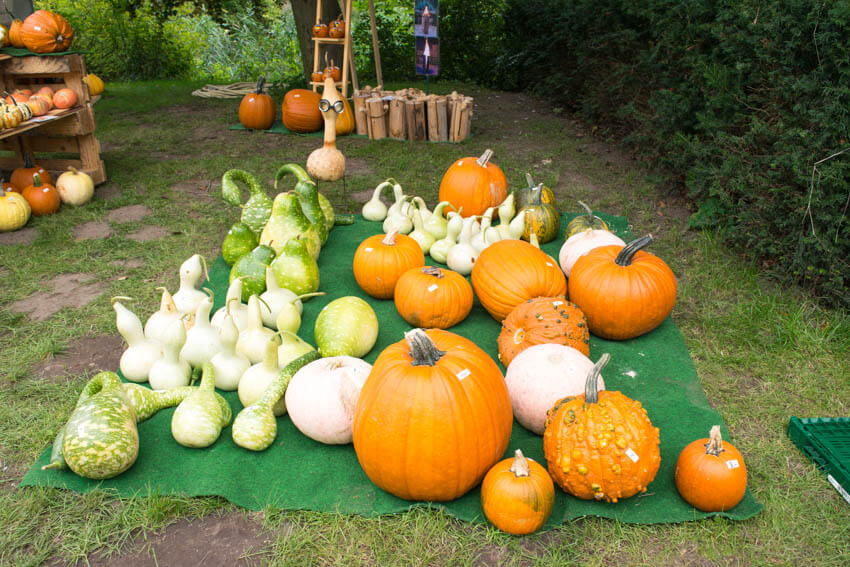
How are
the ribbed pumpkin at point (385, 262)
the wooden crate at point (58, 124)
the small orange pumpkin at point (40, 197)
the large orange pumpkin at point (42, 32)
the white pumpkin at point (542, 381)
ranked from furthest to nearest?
the wooden crate at point (58, 124) → the large orange pumpkin at point (42, 32) → the small orange pumpkin at point (40, 197) → the ribbed pumpkin at point (385, 262) → the white pumpkin at point (542, 381)

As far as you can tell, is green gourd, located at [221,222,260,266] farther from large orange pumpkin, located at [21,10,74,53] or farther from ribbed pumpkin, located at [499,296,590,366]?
large orange pumpkin, located at [21,10,74,53]

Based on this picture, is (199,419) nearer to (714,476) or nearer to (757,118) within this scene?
(714,476)

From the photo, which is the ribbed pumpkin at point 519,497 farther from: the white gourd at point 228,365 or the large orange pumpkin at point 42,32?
the large orange pumpkin at point 42,32

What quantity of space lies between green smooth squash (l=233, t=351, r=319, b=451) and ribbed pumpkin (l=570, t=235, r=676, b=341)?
1.90 meters

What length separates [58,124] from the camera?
657cm

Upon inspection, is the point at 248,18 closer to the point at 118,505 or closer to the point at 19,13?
the point at 19,13

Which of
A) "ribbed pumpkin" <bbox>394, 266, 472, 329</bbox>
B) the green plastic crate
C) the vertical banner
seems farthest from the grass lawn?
the vertical banner

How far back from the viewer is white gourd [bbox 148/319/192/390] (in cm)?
328

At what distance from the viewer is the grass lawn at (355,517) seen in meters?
2.58

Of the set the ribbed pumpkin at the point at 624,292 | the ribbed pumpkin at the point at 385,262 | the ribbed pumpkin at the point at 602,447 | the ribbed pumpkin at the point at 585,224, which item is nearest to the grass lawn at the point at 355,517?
the ribbed pumpkin at the point at 602,447

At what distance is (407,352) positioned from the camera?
8.96 feet

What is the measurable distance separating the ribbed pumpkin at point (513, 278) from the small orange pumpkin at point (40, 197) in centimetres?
452

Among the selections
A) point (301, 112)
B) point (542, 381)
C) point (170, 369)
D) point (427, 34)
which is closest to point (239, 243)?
point (170, 369)

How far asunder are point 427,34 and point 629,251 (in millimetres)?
6805
